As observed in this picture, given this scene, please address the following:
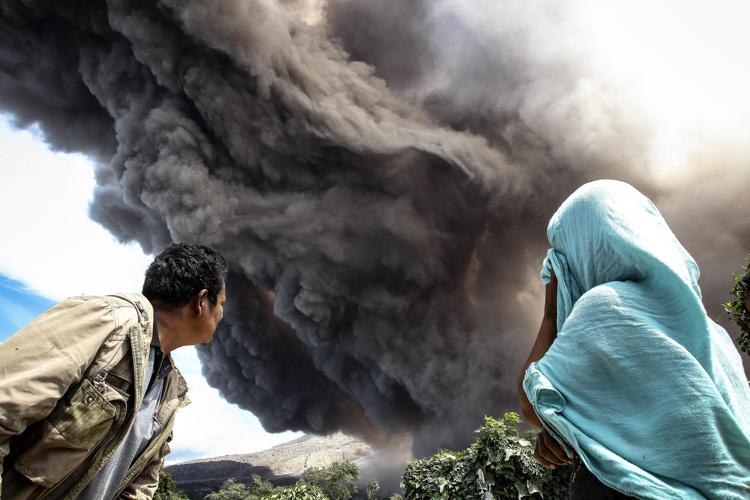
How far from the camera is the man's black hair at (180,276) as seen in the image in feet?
6.24

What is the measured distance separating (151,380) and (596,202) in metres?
1.60

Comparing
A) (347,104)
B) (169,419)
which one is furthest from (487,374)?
(169,419)

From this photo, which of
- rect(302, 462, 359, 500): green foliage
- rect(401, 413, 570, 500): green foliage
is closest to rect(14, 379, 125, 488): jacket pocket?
rect(401, 413, 570, 500): green foliage

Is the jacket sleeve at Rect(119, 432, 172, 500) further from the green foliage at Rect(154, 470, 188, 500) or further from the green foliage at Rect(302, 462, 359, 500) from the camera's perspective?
the green foliage at Rect(302, 462, 359, 500)

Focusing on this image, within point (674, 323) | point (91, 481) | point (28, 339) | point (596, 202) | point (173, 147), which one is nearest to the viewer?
point (674, 323)

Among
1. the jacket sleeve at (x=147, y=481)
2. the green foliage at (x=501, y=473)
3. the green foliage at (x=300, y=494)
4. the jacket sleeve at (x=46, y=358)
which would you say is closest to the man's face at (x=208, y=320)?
the jacket sleeve at (x=147, y=481)

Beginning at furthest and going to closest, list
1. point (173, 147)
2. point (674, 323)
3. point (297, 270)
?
1. point (297, 270)
2. point (173, 147)
3. point (674, 323)

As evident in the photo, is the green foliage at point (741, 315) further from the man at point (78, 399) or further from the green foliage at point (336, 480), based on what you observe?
the green foliage at point (336, 480)

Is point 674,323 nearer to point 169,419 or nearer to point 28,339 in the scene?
point 28,339

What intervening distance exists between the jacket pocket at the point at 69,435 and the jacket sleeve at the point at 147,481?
0.54m

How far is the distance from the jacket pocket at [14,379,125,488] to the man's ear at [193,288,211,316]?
557 mm

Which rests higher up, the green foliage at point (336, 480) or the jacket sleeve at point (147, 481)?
the green foliage at point (336, 480)

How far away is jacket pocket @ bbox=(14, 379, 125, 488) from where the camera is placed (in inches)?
51.9

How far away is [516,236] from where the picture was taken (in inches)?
1180
